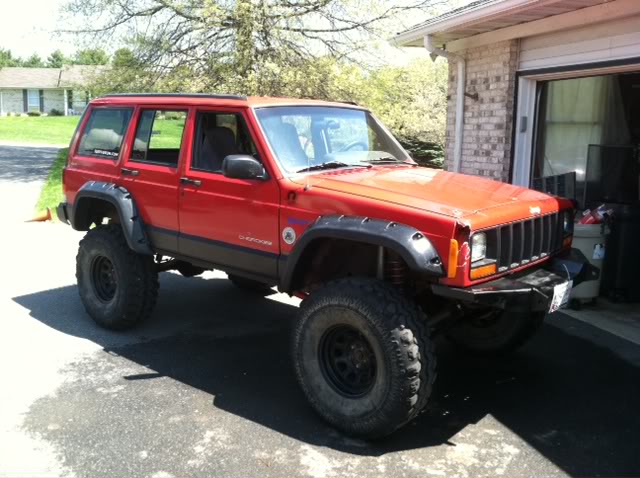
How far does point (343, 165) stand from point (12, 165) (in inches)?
777

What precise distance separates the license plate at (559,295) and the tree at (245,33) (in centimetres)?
1104

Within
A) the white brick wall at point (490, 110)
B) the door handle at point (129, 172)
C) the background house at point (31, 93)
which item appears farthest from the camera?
the background house at point (31, 93)

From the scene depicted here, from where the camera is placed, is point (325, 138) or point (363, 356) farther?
point (325, 138)

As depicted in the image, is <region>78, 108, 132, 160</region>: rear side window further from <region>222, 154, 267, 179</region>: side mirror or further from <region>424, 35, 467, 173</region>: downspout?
<region>424, 35, 467, 173</region>: downspout

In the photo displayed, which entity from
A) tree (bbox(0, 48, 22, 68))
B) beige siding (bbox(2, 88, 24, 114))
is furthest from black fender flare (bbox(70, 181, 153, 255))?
tree (bbox(0, 48, 22, 68))

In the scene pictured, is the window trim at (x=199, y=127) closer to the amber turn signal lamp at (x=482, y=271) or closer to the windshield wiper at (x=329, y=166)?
the windshield wiper at (x=329, y=166)

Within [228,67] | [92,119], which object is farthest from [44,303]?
[228,67]

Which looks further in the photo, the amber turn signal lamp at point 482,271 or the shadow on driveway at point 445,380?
the shadow on driveway at point 445,380

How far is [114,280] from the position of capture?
5.66 m

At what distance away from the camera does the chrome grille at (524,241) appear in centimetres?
369

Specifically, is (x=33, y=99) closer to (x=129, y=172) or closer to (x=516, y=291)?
(x=129, y=172)

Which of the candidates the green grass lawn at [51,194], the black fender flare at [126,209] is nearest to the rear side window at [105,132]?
the black fender flare at [126,209]

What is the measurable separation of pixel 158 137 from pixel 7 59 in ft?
316

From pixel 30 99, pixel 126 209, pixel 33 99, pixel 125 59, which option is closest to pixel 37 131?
pixel 125 59
